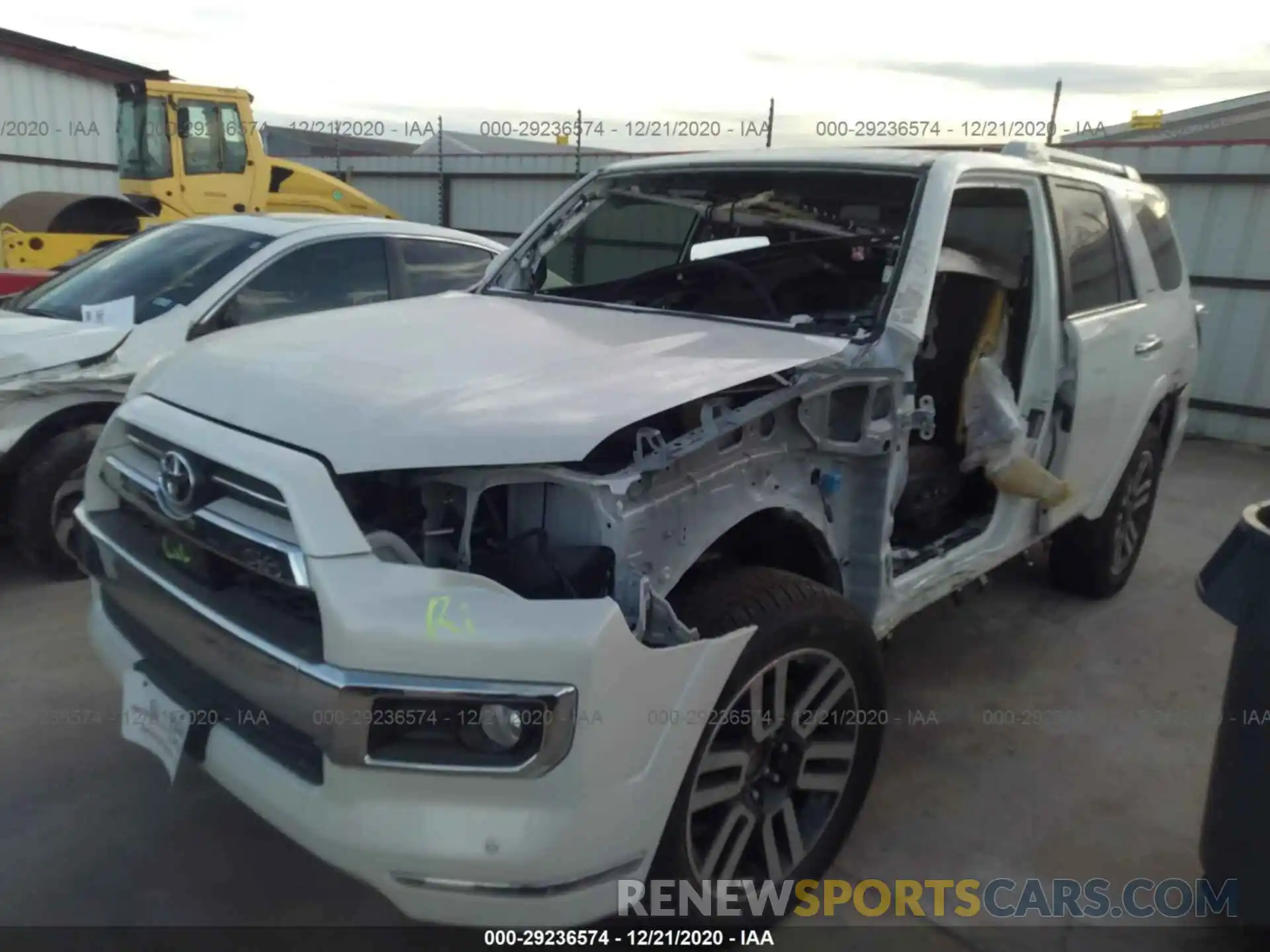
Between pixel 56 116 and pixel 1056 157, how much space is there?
1656 centimetres

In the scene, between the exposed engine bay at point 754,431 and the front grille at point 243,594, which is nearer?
the front grille at point 243,594

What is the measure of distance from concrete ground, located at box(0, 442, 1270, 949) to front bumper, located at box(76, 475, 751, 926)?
76cm

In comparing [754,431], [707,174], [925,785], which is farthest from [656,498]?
[707,174]

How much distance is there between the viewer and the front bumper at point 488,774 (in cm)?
181

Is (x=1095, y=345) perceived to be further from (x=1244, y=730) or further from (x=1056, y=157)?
(x=1244, y=730)

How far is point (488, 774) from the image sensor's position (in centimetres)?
183

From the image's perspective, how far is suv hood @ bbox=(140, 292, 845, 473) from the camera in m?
2.01

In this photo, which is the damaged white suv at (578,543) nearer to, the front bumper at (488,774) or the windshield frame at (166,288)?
the front bumper at (488,774)

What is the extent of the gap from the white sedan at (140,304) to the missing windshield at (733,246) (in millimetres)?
1367

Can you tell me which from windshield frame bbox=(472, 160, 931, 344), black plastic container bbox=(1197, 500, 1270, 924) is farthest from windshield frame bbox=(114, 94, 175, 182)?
black plastic container bbox=(1197, 500, 1270, 924)

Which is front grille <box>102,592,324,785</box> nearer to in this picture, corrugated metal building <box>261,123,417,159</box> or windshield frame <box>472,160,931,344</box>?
windshield frame <box>472,160,931,344</box>

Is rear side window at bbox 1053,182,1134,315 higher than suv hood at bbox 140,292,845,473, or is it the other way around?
rear side window at bbox 1053,182,1134,315

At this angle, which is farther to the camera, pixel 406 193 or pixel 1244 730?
pixel 406 193

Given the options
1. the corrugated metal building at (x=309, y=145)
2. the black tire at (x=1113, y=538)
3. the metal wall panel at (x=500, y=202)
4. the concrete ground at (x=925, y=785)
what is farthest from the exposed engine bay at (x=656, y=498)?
the corrugated metal building at (x=309, y=145)
